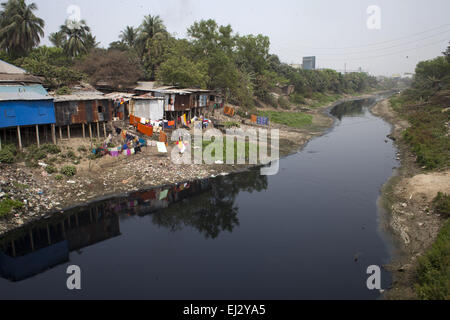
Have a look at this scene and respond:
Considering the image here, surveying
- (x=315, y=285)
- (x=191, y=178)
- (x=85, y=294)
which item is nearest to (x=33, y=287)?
(x=85, y=294)

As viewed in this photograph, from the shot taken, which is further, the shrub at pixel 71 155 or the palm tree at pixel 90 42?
the palm tree at pixel 90 42

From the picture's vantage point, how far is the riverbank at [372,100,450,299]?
1185cm

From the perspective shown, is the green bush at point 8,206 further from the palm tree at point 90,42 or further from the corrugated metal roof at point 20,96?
the palm tree at point 90,42

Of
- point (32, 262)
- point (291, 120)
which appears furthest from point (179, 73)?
point (32, 262)

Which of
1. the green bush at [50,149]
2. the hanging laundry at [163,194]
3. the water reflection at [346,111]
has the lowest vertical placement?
the hanging laundry at [163,194]

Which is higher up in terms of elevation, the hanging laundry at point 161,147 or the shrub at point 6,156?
the shrub at point 6,156

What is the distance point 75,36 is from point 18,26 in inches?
309

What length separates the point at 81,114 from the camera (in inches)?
866

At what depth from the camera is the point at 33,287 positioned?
38.0 ft

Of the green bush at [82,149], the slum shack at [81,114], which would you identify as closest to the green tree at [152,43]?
the slum shack at [81,114]

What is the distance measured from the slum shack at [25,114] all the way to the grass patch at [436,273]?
20484 mm

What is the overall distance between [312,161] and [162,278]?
18822 mm

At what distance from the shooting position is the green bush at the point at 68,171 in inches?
738

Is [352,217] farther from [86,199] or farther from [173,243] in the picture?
[86,199]
